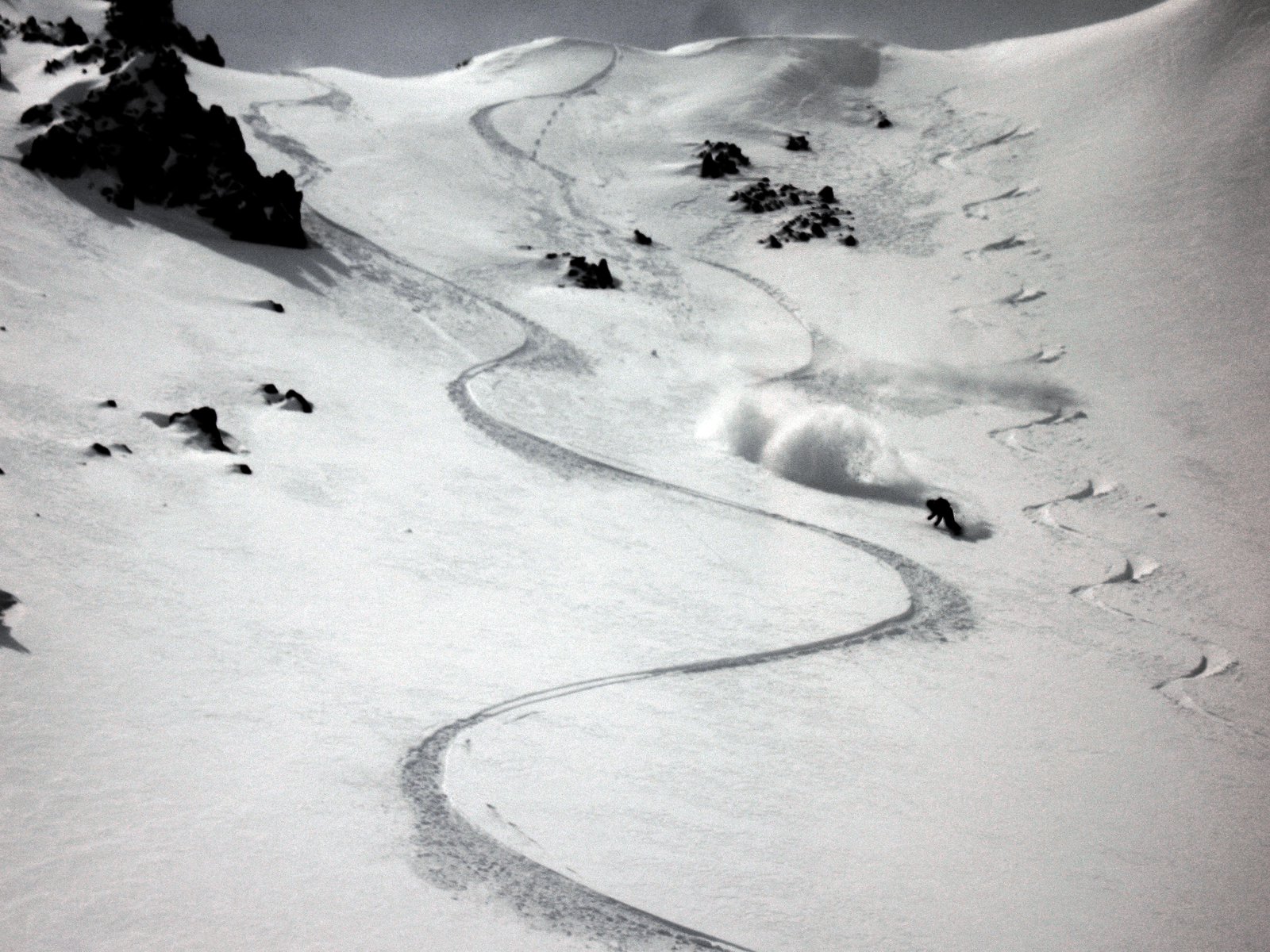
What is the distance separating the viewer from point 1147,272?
27656 millimetres

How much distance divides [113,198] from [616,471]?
1389 centimetres

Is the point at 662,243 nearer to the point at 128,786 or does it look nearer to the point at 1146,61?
the point at 1146,61

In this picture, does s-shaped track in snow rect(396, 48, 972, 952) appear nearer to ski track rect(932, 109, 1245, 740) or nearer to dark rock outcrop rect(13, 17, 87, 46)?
ski track rect(932, 109, 1245, 740)

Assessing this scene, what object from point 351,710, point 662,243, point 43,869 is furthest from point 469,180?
point 43,869

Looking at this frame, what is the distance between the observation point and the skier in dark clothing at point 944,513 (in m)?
Answer: 18.1

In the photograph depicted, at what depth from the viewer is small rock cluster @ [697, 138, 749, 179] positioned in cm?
3831

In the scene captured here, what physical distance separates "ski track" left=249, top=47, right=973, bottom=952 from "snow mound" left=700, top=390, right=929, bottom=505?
7.98 feet

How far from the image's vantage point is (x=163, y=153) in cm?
2400

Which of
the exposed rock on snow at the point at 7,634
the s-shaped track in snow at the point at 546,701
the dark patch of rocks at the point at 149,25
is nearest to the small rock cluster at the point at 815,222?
Result: the s-shaped track in snow at the point at 546,701

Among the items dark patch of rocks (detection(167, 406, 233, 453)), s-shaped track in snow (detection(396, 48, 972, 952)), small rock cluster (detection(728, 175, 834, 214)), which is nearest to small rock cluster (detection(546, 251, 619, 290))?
s-shaped track in snow (detection(396, 48, 972, 952))

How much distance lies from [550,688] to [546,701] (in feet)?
0.96

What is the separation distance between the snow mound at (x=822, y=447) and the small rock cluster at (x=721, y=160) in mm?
19360

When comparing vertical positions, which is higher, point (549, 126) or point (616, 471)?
point (549, 126)

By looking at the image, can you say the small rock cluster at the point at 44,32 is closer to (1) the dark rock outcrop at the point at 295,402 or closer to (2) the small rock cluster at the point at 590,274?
(2) the small rock cluster at the point at 590,274
